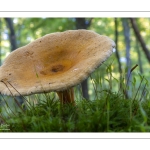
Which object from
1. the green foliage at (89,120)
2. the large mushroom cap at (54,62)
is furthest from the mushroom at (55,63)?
the green foliage at (89,120)

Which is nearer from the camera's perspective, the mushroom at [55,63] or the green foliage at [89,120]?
the green foliage at [89,120]

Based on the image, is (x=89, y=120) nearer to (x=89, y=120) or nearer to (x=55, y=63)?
(x=89, y=120)

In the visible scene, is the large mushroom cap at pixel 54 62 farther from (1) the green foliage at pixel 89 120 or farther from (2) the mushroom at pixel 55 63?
(1) the green foliage at pixel 89 120

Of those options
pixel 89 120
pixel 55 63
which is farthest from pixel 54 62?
pixel 89 120

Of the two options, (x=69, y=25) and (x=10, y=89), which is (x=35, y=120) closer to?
(x=10, y=89)

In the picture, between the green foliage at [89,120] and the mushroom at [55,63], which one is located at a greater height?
the mushroom at [55,63]

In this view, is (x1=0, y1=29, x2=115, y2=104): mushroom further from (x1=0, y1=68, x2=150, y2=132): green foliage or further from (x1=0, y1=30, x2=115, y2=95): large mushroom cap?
(x1=0, y1=68, x2=150, y2=132): green foliage
